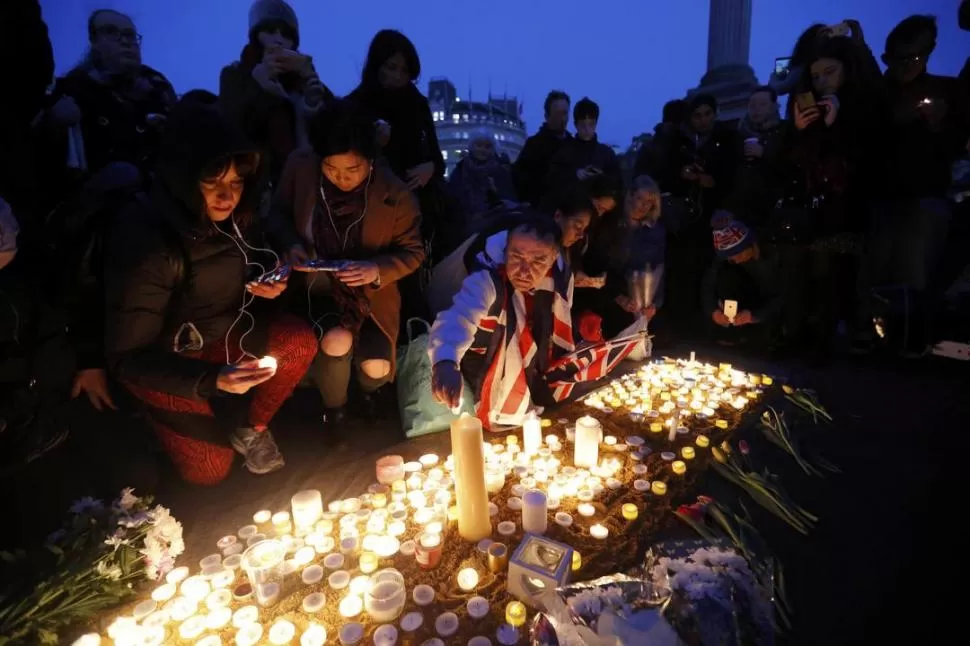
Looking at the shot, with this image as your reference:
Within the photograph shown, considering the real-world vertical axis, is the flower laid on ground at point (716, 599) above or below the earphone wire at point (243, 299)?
below

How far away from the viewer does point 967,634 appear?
1.65 m

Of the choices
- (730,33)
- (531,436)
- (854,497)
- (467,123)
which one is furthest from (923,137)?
(467,123)

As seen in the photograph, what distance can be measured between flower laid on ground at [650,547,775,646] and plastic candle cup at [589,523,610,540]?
0.36 m

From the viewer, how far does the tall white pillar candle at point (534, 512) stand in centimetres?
190

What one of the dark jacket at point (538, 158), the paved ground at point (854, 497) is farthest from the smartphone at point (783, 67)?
the paved ground at point (854, 497)

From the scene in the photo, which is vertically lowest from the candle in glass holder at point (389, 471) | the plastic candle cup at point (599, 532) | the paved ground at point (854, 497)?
the paved ground at point (854, 497)

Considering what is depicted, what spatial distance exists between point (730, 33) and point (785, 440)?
37.7ft

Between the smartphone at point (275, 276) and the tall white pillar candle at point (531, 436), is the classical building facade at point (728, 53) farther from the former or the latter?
the smartphone at point (275, 276)

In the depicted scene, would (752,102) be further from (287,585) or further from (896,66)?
(287,585)

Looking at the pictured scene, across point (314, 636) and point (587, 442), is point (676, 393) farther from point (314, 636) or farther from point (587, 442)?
point (314, 636)

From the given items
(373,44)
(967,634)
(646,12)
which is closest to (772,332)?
(967,634)

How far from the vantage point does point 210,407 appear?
2.55m

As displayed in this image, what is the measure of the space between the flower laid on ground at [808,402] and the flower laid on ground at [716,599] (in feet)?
6.57

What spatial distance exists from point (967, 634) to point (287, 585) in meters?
2.24
